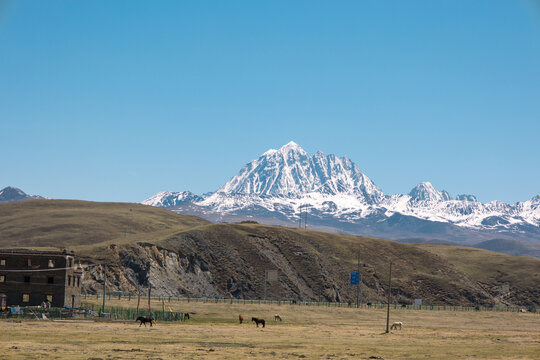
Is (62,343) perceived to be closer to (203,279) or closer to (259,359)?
(259,359)

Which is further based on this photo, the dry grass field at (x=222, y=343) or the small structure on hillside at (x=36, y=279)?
the small structure on hillside at (x=36, y=279)

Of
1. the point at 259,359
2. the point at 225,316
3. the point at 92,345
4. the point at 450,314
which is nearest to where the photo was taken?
the point at 259,359

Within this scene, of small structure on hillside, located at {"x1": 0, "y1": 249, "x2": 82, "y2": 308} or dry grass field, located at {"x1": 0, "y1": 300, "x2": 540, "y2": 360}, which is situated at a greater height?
small structure on hillside, located at {"x1": 0, "y1": 249, "x2": 82, "y2": 308}

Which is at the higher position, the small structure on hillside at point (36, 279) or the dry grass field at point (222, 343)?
the small structure on hillside at point (36, 279)

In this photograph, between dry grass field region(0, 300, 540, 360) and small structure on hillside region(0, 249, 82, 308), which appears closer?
dry grass field region(0, 300, 540, 360)

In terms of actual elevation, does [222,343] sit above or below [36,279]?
below

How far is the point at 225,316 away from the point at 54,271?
1142 inches

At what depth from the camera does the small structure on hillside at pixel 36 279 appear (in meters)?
112

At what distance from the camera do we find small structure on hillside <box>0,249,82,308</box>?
112125 millimetres

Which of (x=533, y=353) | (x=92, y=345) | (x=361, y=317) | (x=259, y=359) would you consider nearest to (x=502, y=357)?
(x=533, y=353)

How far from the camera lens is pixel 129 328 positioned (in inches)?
3354

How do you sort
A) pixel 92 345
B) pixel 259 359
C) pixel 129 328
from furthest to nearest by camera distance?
1. pixel 129 328
2. pixel 92 345
3. pixel 259 359

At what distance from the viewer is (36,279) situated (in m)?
113

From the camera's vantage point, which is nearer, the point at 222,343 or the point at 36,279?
the point at 222,343
